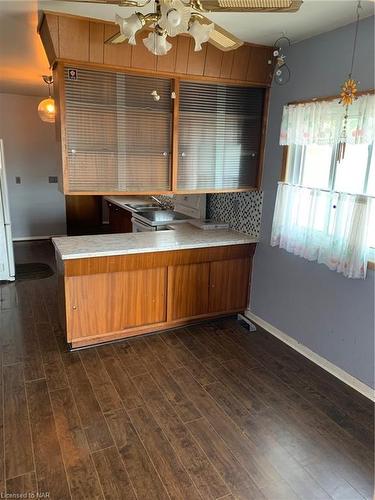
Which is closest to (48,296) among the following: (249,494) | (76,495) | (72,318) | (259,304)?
(72,318)

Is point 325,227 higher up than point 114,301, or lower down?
higher up

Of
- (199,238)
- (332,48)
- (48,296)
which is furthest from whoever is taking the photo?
(48,296)

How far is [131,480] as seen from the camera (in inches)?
72.1

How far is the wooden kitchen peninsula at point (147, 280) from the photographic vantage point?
2.92 meters

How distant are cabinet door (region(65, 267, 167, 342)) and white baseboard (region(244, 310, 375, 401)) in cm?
96

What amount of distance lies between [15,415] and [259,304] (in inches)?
88.6

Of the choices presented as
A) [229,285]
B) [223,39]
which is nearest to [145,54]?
[223,39]

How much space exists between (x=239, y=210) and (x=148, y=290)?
4.16ft

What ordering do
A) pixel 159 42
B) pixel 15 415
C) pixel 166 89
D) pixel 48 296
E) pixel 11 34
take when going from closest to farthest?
pixel 159 42 → pixel 15 415 → pixel 11 34 → pixel 166 89 → pixel 48 296

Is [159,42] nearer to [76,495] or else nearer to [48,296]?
[76,495]

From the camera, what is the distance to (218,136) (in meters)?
3.23

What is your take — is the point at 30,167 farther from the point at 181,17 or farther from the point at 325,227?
the point at 181,17

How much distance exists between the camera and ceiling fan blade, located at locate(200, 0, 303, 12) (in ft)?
4.45

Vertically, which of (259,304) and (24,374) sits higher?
(259,304)
